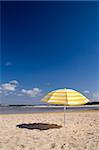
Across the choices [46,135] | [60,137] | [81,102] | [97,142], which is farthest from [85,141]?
[81,102]

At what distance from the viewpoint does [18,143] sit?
7.09m

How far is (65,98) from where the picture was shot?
911 cm

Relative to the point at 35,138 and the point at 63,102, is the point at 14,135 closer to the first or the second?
the point at 35,138

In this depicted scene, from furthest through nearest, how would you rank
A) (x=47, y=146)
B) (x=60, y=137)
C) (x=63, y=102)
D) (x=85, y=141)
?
(x=63, y=102), (x=60, y=137), (x=85, y=141), (x=47, y=146)

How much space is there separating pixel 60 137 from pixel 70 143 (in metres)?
0.88

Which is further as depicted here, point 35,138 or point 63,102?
point 63,102

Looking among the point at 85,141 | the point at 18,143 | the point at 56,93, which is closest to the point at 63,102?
the point at 56,93

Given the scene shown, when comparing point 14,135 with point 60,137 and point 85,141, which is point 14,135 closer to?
point 60,137

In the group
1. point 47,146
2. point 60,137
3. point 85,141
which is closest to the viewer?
point 47,146

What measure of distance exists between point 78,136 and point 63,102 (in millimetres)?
1406

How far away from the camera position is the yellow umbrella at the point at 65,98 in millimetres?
9031

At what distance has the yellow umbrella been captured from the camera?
29.6 feet

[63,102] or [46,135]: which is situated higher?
[63,102]

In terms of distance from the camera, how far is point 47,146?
685cm
